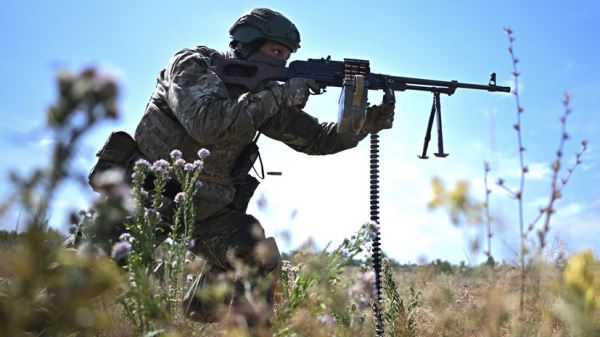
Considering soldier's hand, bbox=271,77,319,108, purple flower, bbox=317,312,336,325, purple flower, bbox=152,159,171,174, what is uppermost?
soldier's hand, bbox=271,77,319,108

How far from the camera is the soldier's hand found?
410 centimetres

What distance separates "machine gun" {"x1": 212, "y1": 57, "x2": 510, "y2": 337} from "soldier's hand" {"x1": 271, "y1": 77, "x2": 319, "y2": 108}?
0.26 meters

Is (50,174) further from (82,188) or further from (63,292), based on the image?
(63,292)

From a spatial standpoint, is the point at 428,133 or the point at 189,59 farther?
the point at 428,133

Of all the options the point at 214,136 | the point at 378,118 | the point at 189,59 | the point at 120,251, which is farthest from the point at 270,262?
the point at 120,251

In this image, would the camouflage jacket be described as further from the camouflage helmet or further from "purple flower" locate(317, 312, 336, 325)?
"purple flower" locate(317, 312, 336, 325)

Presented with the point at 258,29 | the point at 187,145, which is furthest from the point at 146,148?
the point at 258,29

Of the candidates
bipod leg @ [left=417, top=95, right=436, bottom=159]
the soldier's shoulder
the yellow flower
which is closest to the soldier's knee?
the soldier's shoulder

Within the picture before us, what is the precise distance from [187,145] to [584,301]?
326 cm

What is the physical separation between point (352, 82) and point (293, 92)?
57 cm

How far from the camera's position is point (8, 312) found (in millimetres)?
883

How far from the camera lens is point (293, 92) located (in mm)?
4148

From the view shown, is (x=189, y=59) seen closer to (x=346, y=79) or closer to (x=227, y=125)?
(x=227, y=125)

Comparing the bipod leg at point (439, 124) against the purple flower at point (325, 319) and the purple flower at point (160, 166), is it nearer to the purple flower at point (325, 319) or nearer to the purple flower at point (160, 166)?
the purple flower at point (160, 166)
